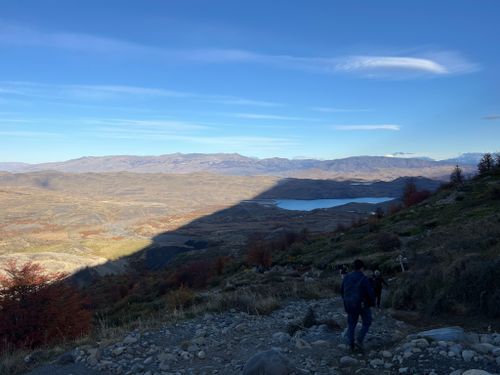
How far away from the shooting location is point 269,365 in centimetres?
763

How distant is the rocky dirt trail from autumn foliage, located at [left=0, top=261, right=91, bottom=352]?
284 inches

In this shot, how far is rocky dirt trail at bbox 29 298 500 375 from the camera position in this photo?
766cm

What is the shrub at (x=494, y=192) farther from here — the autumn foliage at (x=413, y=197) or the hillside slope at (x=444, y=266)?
the autumn foliage at (x=413, y=197)

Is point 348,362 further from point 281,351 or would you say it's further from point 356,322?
point 281,351

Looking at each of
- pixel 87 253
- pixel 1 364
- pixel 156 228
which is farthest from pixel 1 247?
pixel 1 364

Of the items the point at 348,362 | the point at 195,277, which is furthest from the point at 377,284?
the point at 195,277

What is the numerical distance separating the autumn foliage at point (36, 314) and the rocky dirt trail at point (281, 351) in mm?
7225

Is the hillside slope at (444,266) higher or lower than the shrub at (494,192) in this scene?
lower

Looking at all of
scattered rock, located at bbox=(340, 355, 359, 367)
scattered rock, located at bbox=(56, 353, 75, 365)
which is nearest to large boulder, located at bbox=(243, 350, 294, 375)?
scattered rock, located at bbox=(340, 355, 359, 367)

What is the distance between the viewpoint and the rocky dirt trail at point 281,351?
25.1 feet

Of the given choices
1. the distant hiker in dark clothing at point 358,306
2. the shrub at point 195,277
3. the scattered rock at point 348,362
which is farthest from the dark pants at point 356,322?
the shrub at point 195,277

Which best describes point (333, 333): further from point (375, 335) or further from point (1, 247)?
point (1, 247)

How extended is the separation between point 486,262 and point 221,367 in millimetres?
9008

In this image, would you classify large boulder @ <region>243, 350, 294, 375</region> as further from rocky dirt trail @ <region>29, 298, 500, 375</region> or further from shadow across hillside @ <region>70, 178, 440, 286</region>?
shadow across hillside @ <region>70, 178, 440, 286</region>
